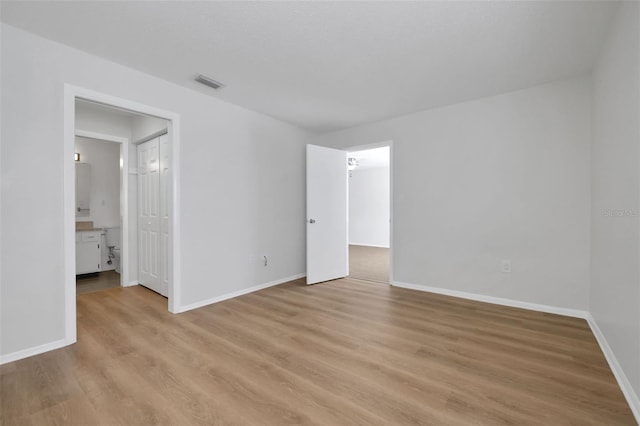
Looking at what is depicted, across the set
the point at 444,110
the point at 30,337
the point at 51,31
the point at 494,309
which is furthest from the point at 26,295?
the point at 444,110

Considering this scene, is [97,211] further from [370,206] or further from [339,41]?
[370,206]

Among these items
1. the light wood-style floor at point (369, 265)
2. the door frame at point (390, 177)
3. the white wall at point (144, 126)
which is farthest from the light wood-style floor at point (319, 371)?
the white wall at point (144, 126)

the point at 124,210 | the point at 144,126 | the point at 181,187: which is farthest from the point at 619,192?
the point at 124,210

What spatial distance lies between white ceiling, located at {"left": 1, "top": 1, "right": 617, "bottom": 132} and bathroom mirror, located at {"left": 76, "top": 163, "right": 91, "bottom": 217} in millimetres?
3302

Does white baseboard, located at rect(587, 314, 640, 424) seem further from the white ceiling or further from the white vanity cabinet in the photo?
the white vanity cabinet

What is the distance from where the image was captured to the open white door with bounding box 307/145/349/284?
4234mm

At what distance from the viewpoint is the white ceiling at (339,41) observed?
1898mm

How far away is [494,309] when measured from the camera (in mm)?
3162

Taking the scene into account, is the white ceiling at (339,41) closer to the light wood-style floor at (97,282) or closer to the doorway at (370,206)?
the light wood-style floor at (97,282)

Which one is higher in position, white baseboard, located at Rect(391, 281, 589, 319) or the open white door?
the open white door

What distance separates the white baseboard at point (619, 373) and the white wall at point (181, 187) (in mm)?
3479

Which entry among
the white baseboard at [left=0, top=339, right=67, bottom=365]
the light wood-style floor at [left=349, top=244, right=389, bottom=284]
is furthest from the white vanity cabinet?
the light wood-style floor at [left=349, top=244, right=389, bottom=284]

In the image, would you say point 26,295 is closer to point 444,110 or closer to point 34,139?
point 34,139

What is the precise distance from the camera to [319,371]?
1.96 metres
